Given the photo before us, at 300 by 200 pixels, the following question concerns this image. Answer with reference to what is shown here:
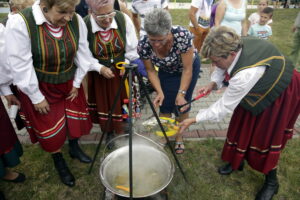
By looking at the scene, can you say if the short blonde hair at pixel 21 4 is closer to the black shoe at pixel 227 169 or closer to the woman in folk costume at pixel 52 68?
the woman in folk costume at pixel 52 68

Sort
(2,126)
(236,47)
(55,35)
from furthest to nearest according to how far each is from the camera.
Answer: (2,126)
(55,35)
(236,47)

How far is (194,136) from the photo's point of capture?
367cm

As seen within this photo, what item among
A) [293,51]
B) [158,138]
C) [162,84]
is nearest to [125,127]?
[158,138]

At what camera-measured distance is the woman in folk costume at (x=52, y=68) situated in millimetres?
1960

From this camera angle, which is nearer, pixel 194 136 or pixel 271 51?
pixel 271 51

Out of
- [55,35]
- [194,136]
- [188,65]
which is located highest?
[55,35]

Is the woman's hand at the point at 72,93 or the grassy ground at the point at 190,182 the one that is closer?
the woman's hand at the point at 72,93

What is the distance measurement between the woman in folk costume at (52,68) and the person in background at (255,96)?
1.27 m

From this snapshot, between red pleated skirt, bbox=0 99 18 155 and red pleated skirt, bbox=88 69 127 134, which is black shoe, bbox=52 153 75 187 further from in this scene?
red pleated skirt, bbox=88 69 127 134

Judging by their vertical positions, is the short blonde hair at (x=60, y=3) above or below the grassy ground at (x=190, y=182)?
above

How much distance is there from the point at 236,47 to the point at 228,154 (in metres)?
1.29

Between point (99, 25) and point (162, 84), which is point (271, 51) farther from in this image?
point (99, 25)

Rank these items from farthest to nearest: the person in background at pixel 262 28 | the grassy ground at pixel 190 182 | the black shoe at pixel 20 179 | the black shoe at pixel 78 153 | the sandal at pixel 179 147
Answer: the person in background at pixel 262 28 → the sandal at pixel 179 147 → the black shoe at pixel 78 153 → the black shoe at pixel 20 179 → the grassy ground at pixel 190 182

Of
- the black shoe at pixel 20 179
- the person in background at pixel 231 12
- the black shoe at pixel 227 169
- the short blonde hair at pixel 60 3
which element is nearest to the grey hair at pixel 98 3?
the short blonde hair at pixel 60 3
